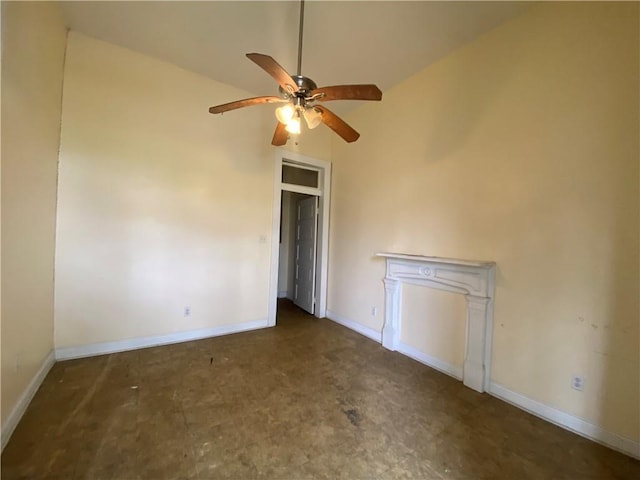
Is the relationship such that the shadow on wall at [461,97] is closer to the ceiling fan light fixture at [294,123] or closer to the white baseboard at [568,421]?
the ceiling fan light fixture at [294,123]

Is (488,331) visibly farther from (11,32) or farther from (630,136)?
(11,32)

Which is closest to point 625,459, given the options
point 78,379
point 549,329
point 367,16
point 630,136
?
point 549,329

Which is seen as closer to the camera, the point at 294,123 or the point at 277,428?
the point at 277,428

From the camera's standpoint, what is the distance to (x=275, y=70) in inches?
63.9

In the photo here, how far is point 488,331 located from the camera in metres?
2.35

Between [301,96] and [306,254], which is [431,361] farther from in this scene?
[301,96]

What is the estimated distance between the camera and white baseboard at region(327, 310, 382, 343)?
3.48 metres

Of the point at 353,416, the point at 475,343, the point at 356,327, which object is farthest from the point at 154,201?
the point at 475,343

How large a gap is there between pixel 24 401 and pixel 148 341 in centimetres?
115

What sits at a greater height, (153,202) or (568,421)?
(153,202)

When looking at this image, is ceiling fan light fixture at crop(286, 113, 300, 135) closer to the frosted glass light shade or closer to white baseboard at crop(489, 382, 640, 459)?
the frosted glass light shade

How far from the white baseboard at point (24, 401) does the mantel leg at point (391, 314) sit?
3184mm

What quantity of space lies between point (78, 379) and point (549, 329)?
3.92m

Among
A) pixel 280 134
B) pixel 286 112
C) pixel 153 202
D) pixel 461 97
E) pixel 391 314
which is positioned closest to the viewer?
pixel 286 112
